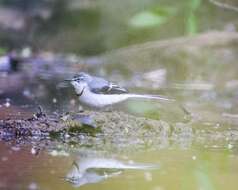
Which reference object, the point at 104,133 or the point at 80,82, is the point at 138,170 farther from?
the point at 80,82

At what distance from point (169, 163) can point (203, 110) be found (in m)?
2.91

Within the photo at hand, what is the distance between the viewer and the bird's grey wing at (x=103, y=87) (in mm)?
6771

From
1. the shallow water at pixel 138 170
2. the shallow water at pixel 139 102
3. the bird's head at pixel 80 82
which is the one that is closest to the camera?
the shallow water at pixel 138 170

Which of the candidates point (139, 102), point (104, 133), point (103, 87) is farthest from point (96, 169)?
point (139, 102)

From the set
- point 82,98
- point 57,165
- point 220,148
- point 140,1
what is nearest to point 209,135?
point 220,148

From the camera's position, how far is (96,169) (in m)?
5.15

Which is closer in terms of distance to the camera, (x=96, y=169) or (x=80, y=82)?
(x=96, y=169)

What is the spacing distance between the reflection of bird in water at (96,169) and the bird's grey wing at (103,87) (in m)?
1.43

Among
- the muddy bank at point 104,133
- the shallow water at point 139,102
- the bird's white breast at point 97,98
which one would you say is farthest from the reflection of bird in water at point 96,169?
the bird's white breast at point 97,98

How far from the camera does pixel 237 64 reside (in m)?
10.8

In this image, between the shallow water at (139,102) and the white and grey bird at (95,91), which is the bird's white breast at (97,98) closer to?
the white and grey bird at (95,91)

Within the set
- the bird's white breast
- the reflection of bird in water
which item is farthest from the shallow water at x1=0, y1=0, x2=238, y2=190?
the bird's white breast

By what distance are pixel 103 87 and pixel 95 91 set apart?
0.10 meters

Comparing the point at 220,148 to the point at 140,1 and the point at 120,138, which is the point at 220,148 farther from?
the point at 140,1
